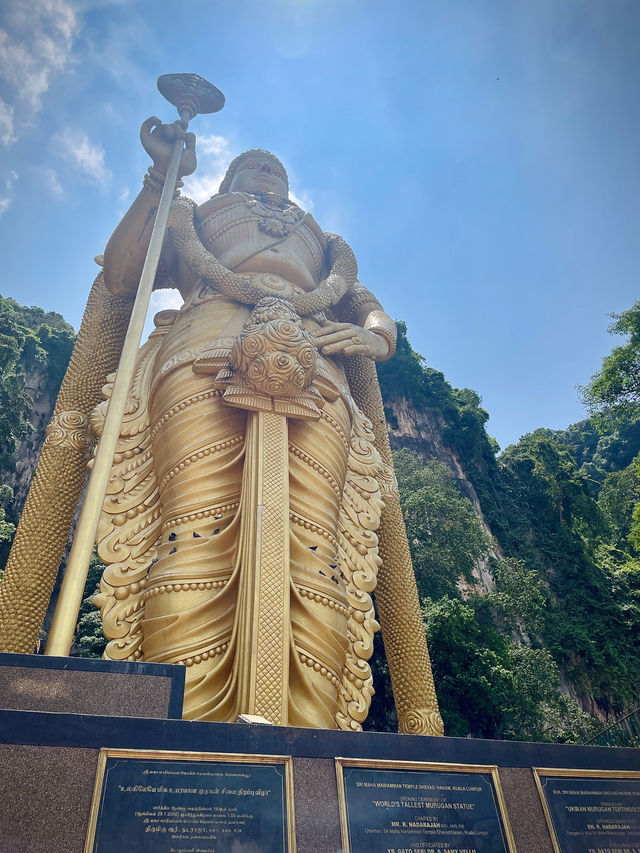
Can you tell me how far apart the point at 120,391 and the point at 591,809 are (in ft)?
8.81

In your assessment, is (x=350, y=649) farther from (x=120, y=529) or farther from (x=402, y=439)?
(x=402, y=439)

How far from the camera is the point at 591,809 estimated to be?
2.29m

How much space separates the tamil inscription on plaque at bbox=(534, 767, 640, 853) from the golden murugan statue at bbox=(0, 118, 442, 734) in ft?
3.98

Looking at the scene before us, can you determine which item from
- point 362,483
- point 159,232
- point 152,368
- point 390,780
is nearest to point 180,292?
point 152,368

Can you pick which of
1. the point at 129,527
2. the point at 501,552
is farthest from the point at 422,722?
the point at 501,552

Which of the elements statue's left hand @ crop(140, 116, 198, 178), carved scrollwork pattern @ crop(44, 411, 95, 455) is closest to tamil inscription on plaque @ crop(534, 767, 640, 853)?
carved scrollwork pattern @ crop(44, 411, 95, 455)

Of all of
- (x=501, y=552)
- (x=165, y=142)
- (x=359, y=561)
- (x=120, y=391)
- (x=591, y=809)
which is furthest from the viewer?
(x=501, y=552)

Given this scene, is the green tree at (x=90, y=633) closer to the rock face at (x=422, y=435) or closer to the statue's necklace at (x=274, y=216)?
the statue's necklace at (x=274, y=216)

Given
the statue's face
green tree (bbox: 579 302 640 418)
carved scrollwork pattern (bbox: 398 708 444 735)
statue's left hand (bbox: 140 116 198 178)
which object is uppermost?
green tree (bbox: 579 302 640 418)

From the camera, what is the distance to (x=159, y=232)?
380 cm

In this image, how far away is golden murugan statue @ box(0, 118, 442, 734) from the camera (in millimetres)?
3215

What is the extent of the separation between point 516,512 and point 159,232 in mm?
19926

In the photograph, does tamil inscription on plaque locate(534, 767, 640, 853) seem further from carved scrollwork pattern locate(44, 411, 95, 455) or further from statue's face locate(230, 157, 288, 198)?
statue's face locate(230, 157, 288, 198)

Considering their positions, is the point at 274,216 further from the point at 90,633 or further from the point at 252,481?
the point at 90,633
